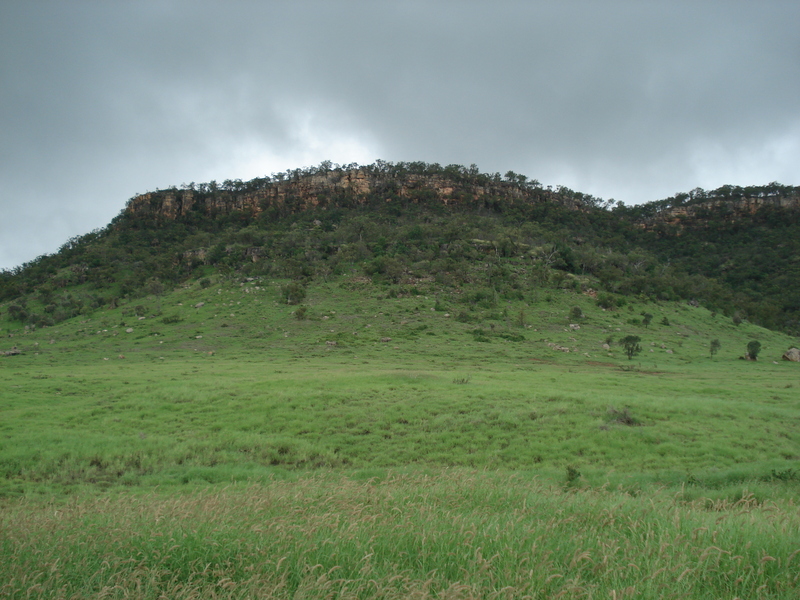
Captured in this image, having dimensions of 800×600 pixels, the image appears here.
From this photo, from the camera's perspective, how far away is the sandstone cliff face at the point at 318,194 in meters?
117

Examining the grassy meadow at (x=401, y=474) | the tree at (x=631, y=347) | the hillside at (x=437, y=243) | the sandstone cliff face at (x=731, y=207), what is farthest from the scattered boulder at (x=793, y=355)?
the sandstone cliff face at (x=731, y=207)

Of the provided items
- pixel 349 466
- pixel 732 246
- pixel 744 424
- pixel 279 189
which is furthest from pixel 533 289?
pixel 279 189

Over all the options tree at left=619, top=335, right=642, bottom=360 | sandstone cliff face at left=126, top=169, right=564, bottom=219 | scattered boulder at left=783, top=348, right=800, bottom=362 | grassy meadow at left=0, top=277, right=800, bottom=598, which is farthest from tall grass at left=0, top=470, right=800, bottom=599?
sandstone cliff face at left=126, top=169, right=564, bottom=219

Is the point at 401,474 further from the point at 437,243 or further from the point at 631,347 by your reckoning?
the point at 437,243

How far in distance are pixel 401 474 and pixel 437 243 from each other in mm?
64760

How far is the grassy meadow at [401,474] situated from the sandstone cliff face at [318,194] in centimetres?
8701

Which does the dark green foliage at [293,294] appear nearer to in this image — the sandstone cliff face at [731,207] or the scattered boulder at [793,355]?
the scattered boulder at [793,355]

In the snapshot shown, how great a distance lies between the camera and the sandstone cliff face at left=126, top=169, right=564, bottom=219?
11725 cm

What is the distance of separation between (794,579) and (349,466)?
8.87 metres

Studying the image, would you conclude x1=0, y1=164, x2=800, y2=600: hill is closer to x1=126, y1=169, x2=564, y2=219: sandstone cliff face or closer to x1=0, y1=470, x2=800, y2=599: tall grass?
x1=0, y1=470, x2=800, y2=599: tall grass

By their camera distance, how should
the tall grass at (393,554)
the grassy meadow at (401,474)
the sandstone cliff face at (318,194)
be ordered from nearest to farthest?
the tall grass at (393,554) → the grassy meadow at (401,474) → the sandstone cliff face at (318,194)

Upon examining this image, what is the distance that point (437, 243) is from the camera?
236ft

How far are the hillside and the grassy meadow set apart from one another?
27.8 meters

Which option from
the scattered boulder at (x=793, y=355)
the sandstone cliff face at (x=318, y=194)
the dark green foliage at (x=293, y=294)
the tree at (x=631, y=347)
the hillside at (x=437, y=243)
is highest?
the sandstone cliff face at (x=318, y=194)
